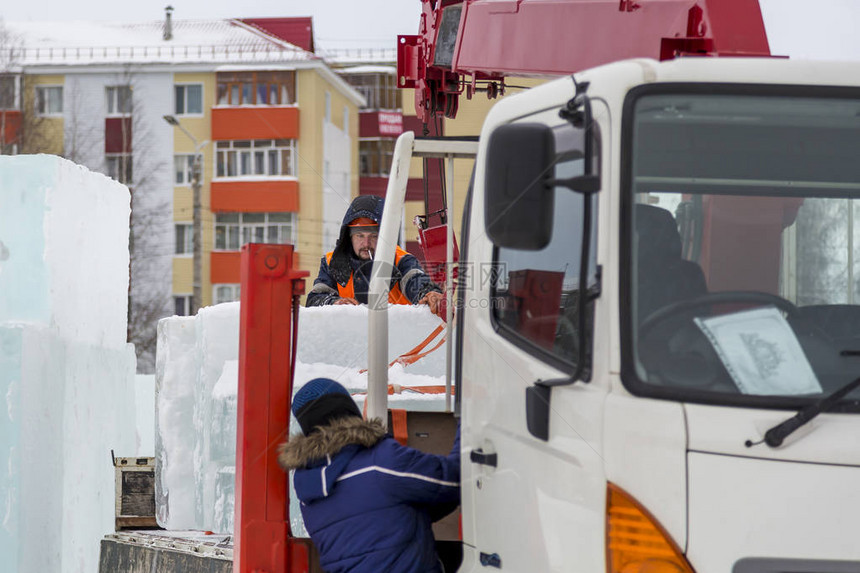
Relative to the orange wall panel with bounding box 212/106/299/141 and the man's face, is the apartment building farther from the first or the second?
the man's face

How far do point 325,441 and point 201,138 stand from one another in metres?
40.1

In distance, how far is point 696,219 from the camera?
9.70 feet

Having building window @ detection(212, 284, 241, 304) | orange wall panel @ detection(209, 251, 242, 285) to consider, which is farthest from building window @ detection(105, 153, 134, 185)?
building window @ detection(212, 284, 241, 304)

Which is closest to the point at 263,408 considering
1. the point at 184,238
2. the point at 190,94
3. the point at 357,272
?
the point at 357,272

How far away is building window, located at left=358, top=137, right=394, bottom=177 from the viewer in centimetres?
4584

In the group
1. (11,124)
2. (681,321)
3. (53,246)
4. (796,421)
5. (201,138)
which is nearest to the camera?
(796,421)

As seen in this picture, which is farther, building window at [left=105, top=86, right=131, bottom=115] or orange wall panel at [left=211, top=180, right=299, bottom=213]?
building window at [left=105, top=86, right=131, bottom=115]

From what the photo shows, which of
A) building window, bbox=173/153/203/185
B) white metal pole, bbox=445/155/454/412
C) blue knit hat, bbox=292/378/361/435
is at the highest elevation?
building window, bbox=173/153/203/185

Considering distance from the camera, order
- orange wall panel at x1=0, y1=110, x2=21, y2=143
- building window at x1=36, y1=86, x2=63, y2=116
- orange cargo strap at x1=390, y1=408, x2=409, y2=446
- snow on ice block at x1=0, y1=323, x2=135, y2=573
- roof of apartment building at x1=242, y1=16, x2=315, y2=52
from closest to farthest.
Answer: orange cargo strap at x1=390, y1=408, x2=409, y2=446, snow on ice block at x1=0, y1=323, x2=135, y2=573, orange wall panel at x1=0, y1=110, x2=21, y2=143, building window at x1=36, y1=86, x2=63, y2=116, roof of apartment building at x1=242, y1=16, x2=315, y2=52

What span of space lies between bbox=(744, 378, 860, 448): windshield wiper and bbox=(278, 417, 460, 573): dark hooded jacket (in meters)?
1.29

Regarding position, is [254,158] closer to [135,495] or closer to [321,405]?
[135,495]

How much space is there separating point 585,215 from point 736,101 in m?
0.52

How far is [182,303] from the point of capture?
42.5 meters

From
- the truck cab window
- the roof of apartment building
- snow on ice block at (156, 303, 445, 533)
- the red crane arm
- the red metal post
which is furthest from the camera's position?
the roof of apartment building
